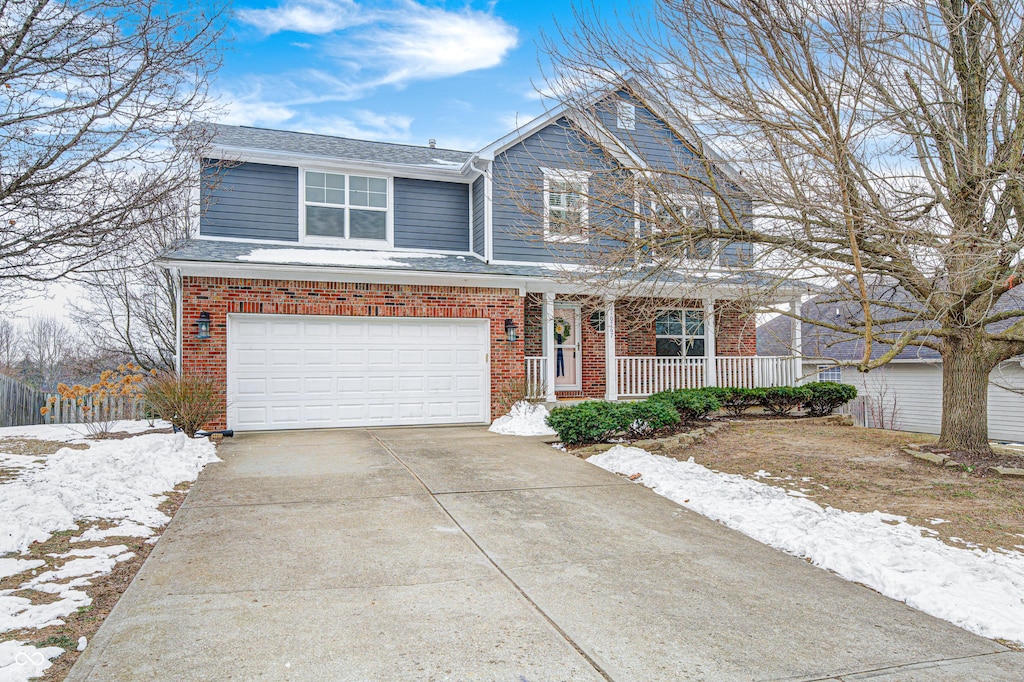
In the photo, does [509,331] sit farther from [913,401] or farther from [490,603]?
[913,401]

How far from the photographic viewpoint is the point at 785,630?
3.73 m

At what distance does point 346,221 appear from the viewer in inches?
536

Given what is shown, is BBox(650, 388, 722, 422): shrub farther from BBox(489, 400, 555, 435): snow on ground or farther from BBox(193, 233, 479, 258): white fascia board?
BBox(193, 233, 479, 258): white fascia board

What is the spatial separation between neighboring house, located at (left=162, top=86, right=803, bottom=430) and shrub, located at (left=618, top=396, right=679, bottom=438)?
1263mm

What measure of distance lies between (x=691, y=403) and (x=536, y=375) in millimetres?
3250

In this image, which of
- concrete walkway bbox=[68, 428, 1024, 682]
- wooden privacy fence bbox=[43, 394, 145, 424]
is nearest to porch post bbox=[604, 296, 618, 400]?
concrete walkway bbox=[68, 428, 1024, 682]

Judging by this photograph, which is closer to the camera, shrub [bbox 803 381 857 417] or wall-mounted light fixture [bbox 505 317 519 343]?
wall-mounted light fixture [bbox 505 317 519 343]

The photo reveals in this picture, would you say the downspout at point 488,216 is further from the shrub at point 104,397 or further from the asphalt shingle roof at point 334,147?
the shrub at point 104,397

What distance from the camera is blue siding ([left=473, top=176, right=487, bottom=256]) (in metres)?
13.9

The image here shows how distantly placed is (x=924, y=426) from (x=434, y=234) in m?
16.7

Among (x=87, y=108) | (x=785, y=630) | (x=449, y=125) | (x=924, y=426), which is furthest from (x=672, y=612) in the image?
(x=924, y=426)

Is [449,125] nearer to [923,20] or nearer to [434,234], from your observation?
[434,234]

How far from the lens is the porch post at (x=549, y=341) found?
1373 cm

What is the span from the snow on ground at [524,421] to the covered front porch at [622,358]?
1602 millimetres
